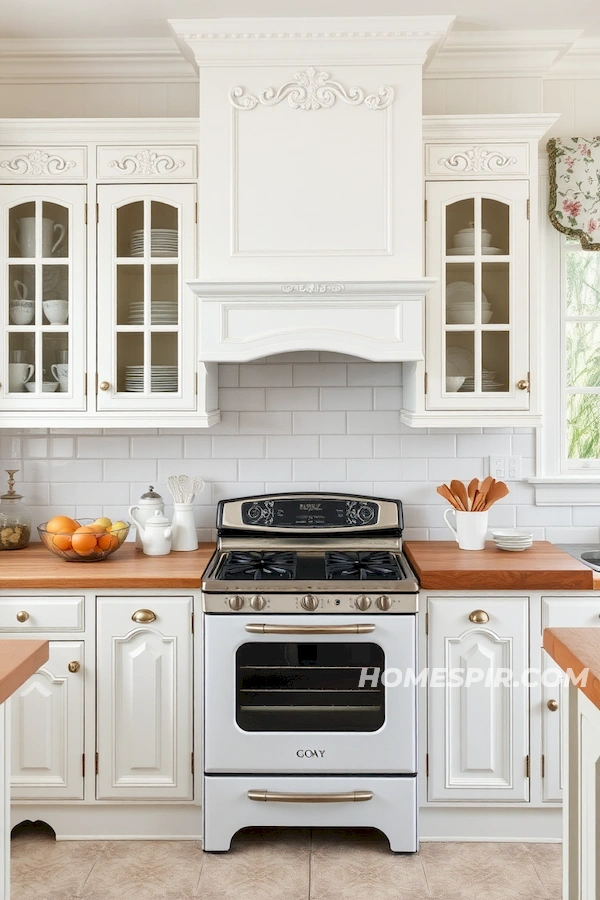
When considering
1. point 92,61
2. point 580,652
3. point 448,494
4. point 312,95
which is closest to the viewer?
point 580,652

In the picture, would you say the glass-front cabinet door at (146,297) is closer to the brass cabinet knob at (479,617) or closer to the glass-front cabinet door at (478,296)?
the glass-front cabinet door at (478,296)

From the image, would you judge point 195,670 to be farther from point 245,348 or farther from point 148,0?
point 148,0

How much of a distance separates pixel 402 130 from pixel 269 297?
735 millimetres

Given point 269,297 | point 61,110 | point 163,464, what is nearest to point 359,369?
point 269,297

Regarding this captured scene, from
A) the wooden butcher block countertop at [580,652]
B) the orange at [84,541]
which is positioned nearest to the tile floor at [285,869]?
the orange at [84,541]

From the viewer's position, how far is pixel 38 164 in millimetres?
2922

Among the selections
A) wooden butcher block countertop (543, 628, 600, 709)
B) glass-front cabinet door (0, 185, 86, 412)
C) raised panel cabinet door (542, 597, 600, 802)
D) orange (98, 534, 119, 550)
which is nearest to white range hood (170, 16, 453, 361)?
glass-front cabinet door (0, 185, 86, 412)

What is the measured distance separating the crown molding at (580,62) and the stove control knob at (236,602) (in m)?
2.35

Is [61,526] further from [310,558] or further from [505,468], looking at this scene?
[505,468]

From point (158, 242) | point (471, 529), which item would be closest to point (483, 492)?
point (471, 529)

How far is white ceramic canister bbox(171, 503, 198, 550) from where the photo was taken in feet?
10.1

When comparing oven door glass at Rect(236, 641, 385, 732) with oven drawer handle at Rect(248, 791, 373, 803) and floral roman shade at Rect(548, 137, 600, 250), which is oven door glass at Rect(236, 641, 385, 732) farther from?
floral roman shade at Rect(548, 137, 600, 250)

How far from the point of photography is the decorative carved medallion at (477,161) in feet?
9.50

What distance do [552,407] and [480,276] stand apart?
704mm
